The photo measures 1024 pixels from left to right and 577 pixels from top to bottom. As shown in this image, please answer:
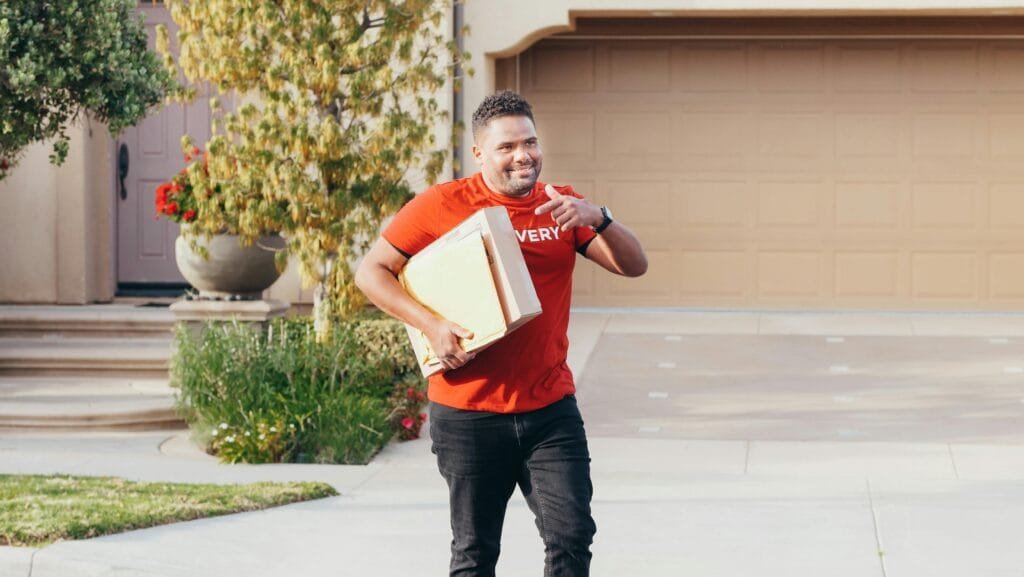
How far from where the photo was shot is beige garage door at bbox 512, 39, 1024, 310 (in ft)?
53.4

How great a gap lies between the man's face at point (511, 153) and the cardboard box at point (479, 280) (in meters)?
0.12

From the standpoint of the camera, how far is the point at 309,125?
1028 cm

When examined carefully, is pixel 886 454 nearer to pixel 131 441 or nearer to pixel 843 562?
pixel 843 562

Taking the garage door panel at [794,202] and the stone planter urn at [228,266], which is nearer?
the stone planter urn at [228,266]

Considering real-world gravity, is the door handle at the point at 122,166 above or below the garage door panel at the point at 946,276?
above

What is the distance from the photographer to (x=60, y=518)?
701 centimetres

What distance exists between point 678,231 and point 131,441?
25.3ft

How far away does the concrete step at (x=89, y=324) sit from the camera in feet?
40.5

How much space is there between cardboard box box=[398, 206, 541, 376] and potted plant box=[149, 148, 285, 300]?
5786mm

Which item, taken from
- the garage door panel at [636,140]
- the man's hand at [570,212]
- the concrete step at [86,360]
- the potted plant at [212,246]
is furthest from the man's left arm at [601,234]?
the garage door panel at [636,140]

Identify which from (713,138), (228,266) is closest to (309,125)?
(228,266)

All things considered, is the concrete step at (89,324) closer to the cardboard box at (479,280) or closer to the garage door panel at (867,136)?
the garage door panel at (867,136)

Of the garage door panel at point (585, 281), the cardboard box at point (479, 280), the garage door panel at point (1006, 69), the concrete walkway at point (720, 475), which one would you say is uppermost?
the garage door panel at point (1006, 69)

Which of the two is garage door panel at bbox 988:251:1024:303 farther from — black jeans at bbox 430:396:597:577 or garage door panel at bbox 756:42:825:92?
black jeans at bbox 430:396:597:577
